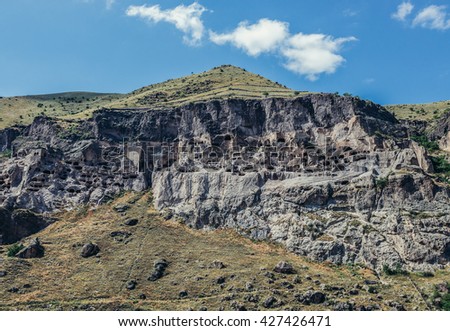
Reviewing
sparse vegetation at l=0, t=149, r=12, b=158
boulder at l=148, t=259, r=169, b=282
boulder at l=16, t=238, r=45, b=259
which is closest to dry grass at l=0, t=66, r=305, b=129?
sparse vegetation at l=0, t=149, r=12, b=158

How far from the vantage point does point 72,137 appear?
101 m

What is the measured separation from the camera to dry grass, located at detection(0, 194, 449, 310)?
61.4 metres

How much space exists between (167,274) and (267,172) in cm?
2447

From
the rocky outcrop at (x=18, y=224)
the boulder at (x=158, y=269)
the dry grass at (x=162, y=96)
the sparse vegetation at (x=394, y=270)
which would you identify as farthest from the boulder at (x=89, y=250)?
the dry grass at (x=162, y=96)

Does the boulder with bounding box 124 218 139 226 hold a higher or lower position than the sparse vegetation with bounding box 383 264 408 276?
higher

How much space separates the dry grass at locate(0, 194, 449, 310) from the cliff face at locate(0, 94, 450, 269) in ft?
11.7

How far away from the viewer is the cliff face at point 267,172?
72062 mm

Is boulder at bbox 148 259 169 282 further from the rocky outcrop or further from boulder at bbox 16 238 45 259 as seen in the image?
the rocky outcrop

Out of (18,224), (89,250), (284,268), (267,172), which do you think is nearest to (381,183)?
(267,172)

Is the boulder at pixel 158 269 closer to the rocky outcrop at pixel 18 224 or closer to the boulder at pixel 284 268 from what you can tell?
the boulder at pixel 284 268

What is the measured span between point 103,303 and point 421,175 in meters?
46.0

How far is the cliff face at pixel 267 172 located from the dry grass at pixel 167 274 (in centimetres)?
356

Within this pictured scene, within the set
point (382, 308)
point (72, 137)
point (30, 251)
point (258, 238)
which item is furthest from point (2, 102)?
point (382, 308)

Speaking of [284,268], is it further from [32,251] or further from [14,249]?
[14,249]
